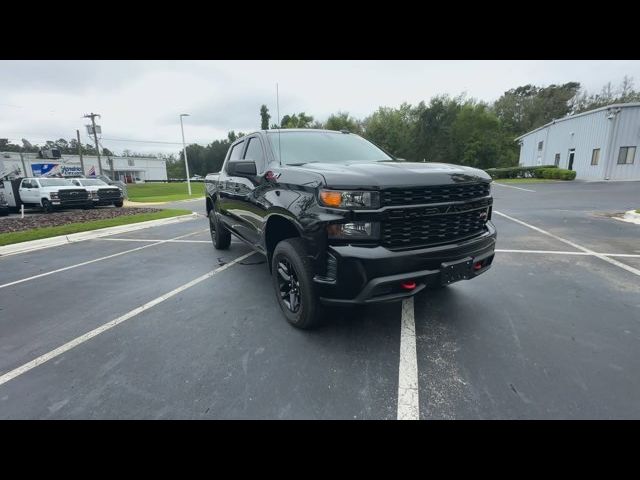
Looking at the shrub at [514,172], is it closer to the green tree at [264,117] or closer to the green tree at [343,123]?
the green tree at [343,123]

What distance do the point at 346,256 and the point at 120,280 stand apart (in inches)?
161

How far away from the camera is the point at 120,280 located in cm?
493

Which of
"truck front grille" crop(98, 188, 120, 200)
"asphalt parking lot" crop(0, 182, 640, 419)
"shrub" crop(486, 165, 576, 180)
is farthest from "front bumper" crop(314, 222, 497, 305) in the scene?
"shrub" crop(486, 165, 576, 180)

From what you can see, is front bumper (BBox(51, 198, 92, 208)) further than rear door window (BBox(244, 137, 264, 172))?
Yes

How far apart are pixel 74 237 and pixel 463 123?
43335 mm

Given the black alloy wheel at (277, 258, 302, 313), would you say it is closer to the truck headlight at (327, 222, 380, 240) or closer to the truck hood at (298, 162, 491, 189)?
the truck headlight at (327, 222, 380, 240)

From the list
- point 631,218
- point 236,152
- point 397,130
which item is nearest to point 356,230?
point 236,152

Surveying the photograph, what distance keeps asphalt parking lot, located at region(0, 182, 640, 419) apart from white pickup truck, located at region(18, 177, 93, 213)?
11.7 m

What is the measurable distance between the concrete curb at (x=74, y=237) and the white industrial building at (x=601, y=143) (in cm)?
2910

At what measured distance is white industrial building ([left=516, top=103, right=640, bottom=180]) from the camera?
74.6 ft

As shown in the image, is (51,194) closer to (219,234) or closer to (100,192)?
(100,192)

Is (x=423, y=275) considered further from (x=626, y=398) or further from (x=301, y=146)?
(x=301, y=146)

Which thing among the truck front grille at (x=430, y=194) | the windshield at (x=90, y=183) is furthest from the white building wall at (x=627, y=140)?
the windshield at (x=90, y=183)

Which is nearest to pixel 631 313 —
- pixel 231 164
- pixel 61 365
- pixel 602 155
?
pixel 231 164
